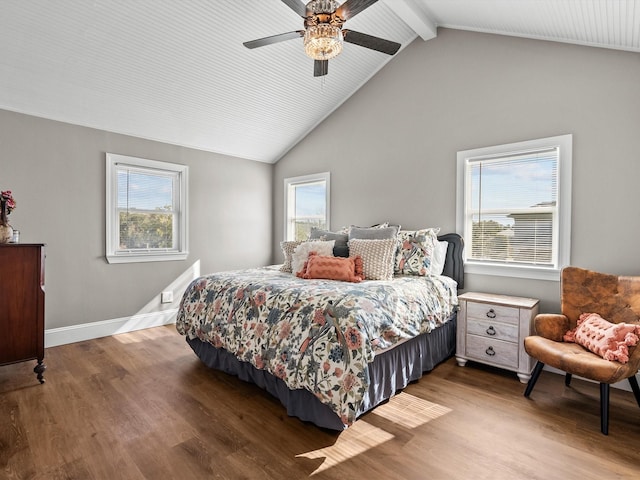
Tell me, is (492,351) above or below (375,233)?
below

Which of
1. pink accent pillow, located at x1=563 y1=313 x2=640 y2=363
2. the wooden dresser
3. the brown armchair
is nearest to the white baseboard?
the wooden dresser

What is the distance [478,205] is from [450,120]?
0.96 meters

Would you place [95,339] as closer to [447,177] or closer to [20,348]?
[20,348]

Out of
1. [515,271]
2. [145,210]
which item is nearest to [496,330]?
[515,271]

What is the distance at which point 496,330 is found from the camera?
290cm

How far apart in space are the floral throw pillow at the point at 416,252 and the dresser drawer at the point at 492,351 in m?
0.74

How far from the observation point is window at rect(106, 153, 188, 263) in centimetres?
399

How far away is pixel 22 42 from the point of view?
2.74m

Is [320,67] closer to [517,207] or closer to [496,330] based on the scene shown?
[517,207]

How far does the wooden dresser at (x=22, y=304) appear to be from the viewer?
2664 mm

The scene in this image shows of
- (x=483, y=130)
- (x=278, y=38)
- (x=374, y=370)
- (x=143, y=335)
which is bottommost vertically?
(x=143, y=335)

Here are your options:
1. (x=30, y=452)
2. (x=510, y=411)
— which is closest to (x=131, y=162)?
(x=30, y=452)

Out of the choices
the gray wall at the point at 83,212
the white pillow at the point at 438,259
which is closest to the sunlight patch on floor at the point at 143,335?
the gray wall at the point at 83,212

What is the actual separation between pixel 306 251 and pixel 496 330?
1831 mm
